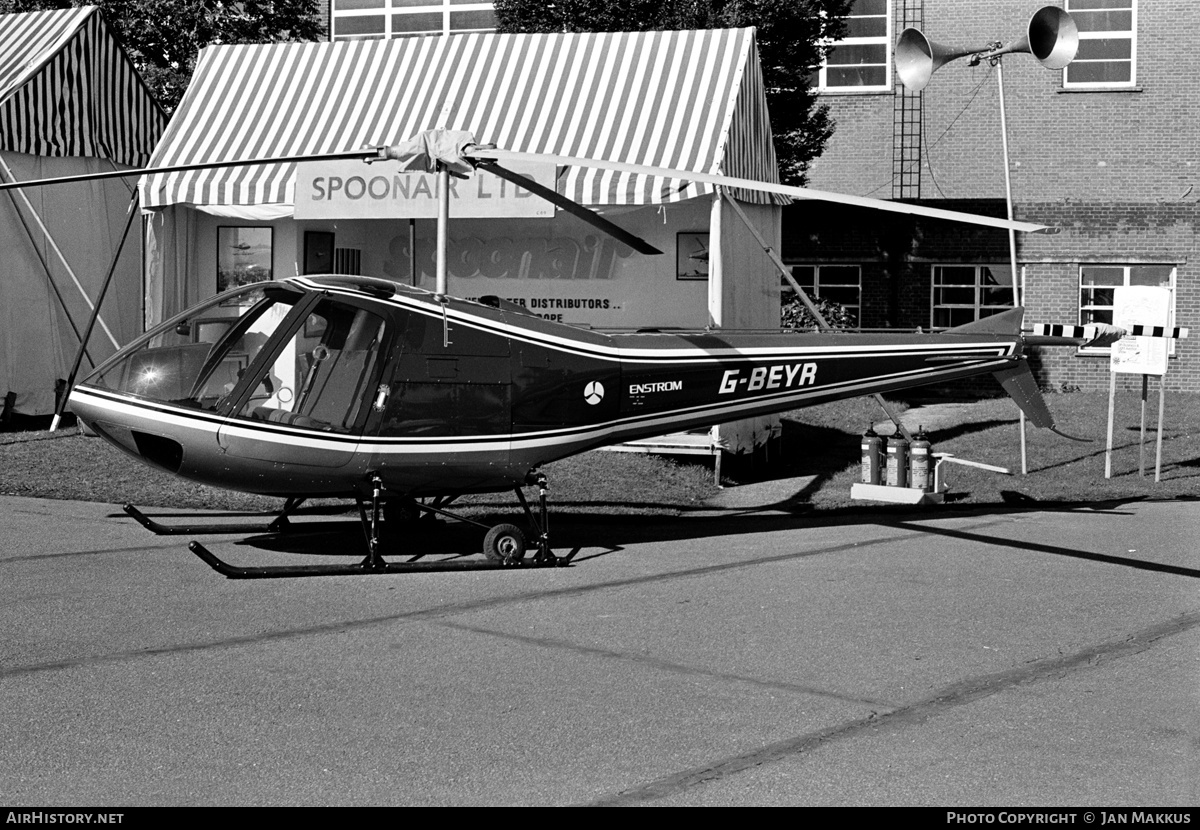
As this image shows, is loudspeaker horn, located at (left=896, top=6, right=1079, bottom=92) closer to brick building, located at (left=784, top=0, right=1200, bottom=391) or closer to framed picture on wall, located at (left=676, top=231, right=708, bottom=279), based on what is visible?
framed picture on wall, located at (left=676, top=231, right=708, bottom=279)

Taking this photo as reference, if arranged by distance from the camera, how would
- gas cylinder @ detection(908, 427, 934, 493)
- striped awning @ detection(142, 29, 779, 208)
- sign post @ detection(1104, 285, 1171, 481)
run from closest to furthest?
gas cylinder @ detection(908, 427, 934, 493) → sign post @ detection(1104, 285, 1171, 481) → striped awning @ detection(142, 29, 779, 208)

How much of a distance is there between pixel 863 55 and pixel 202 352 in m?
20.7

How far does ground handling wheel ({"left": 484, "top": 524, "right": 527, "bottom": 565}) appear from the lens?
902 cm

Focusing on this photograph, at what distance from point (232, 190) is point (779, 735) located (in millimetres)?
11381

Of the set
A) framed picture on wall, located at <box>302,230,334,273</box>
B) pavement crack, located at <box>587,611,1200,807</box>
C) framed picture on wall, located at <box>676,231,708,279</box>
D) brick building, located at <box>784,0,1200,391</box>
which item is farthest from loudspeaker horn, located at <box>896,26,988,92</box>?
brick building, located at <box>784,0,1200,391</box>

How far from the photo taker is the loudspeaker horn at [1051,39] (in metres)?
13.3

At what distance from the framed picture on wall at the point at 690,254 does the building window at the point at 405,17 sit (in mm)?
13193

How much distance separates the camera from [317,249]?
16.2 meters

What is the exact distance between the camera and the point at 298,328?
8773mm

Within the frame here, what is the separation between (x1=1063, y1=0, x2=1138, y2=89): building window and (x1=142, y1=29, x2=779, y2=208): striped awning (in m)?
12.0

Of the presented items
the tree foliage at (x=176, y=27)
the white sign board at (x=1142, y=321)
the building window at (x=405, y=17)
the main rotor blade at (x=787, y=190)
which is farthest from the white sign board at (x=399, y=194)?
the building window at (x=405, y=17)

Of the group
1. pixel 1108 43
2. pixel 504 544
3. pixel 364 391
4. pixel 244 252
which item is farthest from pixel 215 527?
pixel 1108 43

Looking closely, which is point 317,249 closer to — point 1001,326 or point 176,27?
point 176,27

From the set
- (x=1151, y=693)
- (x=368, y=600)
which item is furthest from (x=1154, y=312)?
A: (x=368, y=600)
